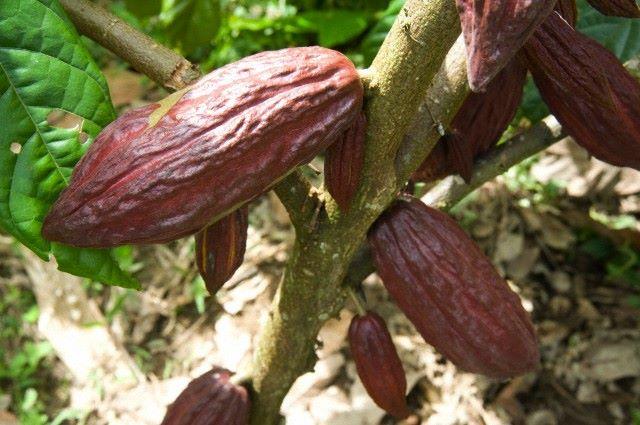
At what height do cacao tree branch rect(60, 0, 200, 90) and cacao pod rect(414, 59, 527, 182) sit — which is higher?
cacao tree branch rect(60, 0, 200, 90)

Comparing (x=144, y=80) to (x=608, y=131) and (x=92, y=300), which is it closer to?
(x=92, y=300)

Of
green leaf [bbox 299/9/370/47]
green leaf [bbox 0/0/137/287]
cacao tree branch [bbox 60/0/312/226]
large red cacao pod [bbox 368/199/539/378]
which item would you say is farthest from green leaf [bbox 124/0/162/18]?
large red cacao pod [bbox 368/199/539/378]

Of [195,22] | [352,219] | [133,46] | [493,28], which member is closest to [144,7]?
[195,22]

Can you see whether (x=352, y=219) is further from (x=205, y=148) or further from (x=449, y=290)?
(x=205, y=148)

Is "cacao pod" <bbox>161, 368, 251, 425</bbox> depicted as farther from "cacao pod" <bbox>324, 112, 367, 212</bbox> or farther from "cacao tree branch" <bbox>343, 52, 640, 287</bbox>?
"cacao pod" <bbox>324, 112, 367, 212</bbox>

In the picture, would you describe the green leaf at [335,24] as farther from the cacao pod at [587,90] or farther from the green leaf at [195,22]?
the cacao pod at [587,90]

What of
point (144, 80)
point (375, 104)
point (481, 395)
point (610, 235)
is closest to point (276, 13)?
point (144, 80)
